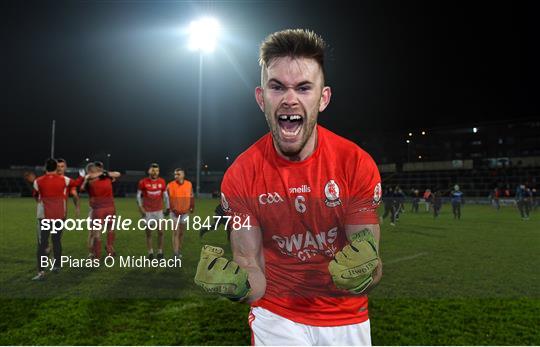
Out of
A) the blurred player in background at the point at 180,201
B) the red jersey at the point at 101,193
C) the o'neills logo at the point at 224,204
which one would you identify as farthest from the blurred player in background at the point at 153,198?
the o'neills logo at the point at 224,204

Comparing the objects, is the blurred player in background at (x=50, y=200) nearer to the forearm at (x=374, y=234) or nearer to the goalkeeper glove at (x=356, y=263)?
the forearm at (x=374, y=234)

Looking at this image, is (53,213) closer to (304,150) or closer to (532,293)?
(304,150)

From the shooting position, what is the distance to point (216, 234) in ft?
10.8

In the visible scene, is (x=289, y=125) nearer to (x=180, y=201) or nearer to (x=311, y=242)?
(x=311, y=242)

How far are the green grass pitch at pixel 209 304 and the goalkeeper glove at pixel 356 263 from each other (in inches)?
44.2

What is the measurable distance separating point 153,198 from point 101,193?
1083mm

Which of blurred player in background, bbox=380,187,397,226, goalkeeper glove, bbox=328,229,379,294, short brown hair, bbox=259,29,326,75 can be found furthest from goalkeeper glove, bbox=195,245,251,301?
blurred player in background, bbox=380,187,397,226

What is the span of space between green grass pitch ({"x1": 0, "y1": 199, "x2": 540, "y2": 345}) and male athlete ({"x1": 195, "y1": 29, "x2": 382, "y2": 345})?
23.5 inches

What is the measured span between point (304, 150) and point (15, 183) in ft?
165

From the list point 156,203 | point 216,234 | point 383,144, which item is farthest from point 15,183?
point 216,234

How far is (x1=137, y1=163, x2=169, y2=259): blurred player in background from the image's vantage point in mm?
8836

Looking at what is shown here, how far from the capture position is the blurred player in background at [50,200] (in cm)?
705

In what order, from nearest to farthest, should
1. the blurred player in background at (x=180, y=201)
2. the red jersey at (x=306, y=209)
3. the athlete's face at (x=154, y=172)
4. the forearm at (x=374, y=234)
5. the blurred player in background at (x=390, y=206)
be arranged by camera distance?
the forearm at (x=374, y=234), the red jersey at (x=306, y=209), the blurred player in background at (x=180, y=201), the athlete's face at (x=154, y=172), the blurred player in background at (x=390, y=206)

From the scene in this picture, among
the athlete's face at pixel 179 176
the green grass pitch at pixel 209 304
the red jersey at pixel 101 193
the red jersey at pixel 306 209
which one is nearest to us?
the red jersey at pixel 306 209
